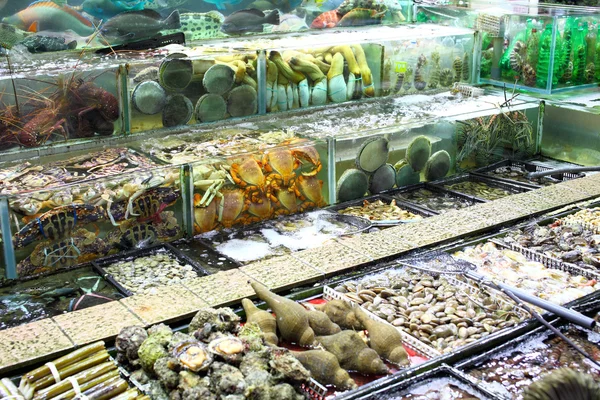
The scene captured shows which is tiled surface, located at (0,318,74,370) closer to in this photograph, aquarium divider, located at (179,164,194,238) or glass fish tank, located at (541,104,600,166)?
aquarium divider, located at (179,164,194,238)

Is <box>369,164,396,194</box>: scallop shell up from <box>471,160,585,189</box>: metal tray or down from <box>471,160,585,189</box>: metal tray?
up

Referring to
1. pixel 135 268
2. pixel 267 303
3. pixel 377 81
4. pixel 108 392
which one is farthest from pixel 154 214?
pixel 377 81

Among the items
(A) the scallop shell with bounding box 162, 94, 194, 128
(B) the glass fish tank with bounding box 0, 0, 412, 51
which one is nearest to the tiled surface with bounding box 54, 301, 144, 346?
(A) the scallop shell with bounding box 162, 94, 194, 128

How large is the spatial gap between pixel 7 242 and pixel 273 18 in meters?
2.72

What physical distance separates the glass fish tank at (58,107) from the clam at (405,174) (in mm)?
1614

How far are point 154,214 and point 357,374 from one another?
162 centimetres

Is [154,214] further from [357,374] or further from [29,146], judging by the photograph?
[357,374]

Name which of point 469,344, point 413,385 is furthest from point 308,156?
point 413,385

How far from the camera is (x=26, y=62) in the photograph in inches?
163

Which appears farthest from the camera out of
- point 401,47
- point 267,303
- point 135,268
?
point 401,47

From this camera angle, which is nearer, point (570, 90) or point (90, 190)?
point (90, 190)

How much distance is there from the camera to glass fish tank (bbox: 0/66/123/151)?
3854mm

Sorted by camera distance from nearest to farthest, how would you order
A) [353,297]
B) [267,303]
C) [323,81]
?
[267,303] → [353,297] → [323,81]

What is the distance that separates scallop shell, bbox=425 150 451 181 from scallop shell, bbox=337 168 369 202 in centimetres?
53
